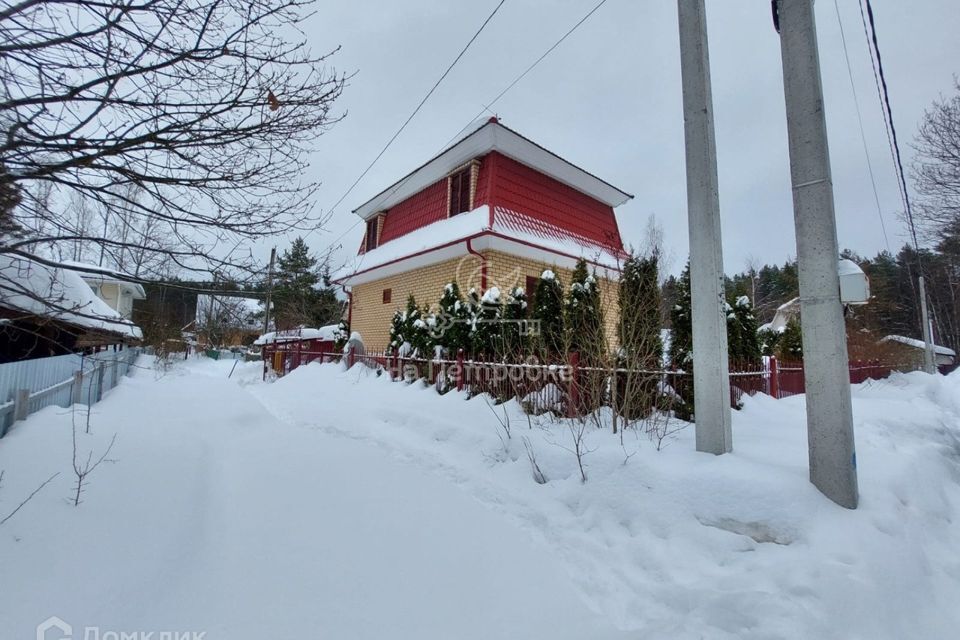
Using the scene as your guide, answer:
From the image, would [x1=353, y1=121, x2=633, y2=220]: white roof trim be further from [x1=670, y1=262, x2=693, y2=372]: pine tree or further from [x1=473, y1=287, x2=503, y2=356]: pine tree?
[x1=670, y1=262, x2=693, y2=372]: pine tree

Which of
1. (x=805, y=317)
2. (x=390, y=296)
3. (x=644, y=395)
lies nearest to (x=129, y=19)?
(x=805, y=317)

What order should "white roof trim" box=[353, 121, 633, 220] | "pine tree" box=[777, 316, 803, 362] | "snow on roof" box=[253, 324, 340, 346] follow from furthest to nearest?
"snow on roof" box=[253, 324, 340, 346]
"pine tree" box=[777, 316, 803, 362]
"white roof trim" box=[353, 121, 633, 220]

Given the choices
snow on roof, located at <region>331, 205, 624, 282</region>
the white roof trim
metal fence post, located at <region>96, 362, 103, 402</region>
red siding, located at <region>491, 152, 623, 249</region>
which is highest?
the white roof trim

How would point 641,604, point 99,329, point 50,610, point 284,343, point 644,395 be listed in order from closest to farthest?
point 50,610
point 641,604
point 99,329
point 644,395
point 284,343

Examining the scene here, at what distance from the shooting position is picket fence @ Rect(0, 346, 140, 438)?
5320 mm

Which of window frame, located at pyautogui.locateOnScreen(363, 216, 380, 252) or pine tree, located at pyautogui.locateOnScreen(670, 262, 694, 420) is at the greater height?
window frame, located at pyautogui.locateOnScreen(363, 216, 380, 252)

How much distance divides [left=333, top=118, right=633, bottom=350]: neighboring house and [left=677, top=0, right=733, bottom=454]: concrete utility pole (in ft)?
15.3

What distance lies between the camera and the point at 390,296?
14.0 metres

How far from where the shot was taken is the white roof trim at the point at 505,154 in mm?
10844

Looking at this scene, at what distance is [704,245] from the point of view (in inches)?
157

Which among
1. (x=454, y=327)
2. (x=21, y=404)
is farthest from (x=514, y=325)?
(x=21, y=404)

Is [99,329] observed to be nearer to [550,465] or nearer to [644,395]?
[550,465]

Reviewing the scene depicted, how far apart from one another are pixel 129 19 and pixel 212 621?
371 centimetres

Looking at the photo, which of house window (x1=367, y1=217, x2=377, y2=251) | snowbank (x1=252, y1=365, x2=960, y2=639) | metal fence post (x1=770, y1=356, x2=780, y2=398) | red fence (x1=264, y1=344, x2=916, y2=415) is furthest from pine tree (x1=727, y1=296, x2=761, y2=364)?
house window (x1=367, y1=217, x2=377, y2=251)
